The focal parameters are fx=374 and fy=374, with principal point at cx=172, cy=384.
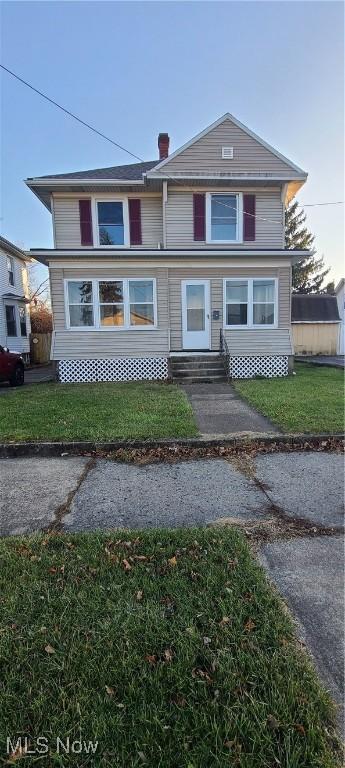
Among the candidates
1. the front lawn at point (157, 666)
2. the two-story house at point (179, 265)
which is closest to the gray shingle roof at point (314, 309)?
the two-story house at point (179, 265)

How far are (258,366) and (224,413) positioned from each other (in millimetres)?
6020

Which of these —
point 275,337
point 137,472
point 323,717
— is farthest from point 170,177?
point 323,717

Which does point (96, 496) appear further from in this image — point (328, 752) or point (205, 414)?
point (205, 414)

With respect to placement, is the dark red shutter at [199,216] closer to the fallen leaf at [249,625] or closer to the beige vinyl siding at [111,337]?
the beige vinyl siding at [111,337]

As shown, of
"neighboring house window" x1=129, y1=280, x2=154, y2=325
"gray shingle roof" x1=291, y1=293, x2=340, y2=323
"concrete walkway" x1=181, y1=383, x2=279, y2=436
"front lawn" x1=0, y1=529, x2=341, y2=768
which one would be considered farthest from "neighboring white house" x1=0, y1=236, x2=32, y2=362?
"front lawn" x1=0, y1=529, x2=341, y2=768

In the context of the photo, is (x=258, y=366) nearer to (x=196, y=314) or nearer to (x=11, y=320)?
(x=196, y=314)

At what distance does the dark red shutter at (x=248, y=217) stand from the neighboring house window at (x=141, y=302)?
3711 millimetres

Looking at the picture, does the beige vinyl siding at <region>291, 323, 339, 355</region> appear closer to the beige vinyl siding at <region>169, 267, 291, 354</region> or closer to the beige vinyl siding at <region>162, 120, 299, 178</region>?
the beige vinyl siding at <region>169, 267, 291, 354</region>

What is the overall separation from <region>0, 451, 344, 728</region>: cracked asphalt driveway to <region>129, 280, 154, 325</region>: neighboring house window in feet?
26.9

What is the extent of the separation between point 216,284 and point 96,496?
10.1 metres

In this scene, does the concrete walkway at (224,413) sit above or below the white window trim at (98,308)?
below

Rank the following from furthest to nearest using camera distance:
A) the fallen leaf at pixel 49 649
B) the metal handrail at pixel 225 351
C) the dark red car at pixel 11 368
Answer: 1. the metal handrail at pixel 225 351
2. the dark red car at pixel 11 368
3. the fallen leaf at pixel 49 649

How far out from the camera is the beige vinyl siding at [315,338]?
77.3ft

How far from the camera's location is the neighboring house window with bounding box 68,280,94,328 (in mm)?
12367
